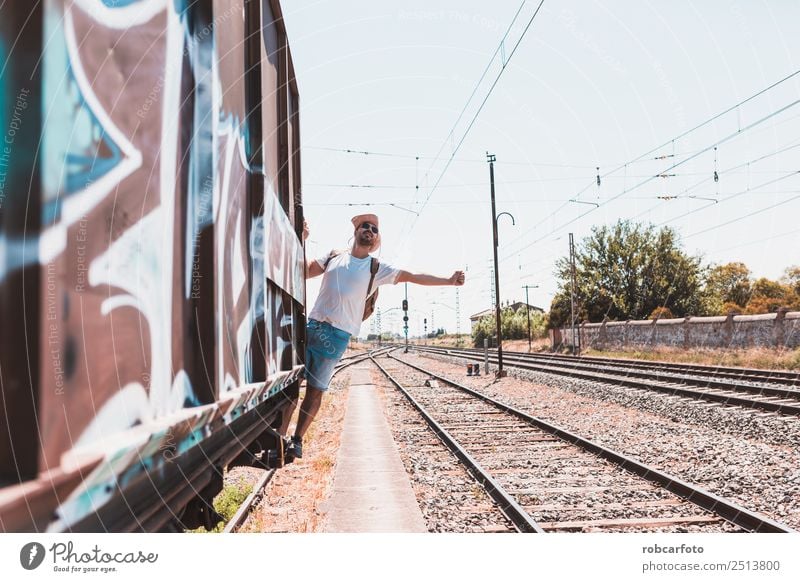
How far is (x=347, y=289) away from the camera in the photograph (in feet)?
17.8

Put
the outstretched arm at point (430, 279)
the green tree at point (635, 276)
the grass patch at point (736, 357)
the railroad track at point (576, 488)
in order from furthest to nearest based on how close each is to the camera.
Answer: the green tree at point (635, 276)
the grass patch at point (736, 357)
the railroad track at point (576, 488)
the outstretched arm at point (430, 279)

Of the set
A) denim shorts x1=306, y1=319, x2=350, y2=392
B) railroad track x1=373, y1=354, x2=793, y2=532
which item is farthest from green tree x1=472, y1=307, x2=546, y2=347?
denim shorts x1=306, y1=319, x2=350, y2=392

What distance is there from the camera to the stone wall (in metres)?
25.8

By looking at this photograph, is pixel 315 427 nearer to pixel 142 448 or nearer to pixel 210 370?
pixel 210 370

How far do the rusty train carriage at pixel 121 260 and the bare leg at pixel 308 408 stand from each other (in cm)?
207

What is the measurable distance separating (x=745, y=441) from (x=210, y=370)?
8788 mm

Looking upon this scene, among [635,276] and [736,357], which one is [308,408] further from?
[635,276]

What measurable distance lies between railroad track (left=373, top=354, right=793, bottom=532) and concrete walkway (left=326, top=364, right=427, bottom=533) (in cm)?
87

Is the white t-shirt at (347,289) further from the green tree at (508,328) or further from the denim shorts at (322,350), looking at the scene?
the green tree at (508,328)

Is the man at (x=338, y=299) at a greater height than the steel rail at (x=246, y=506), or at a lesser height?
greater

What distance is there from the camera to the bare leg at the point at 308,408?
5812mm

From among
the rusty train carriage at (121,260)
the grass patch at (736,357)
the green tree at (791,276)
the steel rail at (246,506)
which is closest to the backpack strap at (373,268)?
the rusty train carriage at (121,260)

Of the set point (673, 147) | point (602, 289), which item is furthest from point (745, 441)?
point (602, 289)
